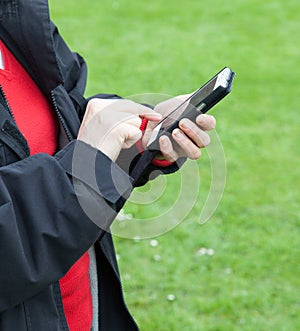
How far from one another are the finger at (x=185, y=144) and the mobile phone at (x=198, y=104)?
20 mm

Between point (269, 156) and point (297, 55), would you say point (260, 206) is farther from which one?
point (297, 55)

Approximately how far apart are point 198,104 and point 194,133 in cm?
7

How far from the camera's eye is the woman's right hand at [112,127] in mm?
1625

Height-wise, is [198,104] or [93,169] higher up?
[198,104]

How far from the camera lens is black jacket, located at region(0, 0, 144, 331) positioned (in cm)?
150

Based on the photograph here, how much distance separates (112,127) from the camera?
1.63 m

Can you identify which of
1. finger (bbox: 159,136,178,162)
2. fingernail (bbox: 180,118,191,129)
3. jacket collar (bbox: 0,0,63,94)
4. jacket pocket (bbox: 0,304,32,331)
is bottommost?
jacket pocket (bbox: 0,304,32,331)

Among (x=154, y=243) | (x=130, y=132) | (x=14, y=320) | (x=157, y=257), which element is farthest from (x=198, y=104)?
(x=154, y=243)

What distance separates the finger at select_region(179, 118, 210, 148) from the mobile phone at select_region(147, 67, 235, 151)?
0.05 ft

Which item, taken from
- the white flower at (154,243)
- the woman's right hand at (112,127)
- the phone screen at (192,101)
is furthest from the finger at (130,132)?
the white flower at (154,243)

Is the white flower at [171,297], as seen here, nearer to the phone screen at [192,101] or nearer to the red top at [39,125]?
the red top at [39,125]

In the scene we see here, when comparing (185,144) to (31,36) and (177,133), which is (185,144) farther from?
(31,36)

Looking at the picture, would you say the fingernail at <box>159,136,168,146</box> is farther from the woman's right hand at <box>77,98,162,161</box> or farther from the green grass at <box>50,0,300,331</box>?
the green grass at <box>50,0,300,331</box>

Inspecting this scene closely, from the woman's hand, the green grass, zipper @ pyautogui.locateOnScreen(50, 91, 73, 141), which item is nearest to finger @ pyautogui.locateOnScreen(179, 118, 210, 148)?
the woman's hand
